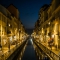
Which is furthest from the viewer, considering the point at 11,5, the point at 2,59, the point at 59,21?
the point at 11,5

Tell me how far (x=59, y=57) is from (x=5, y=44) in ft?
104

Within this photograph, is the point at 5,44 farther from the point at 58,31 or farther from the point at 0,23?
the point at 58,31

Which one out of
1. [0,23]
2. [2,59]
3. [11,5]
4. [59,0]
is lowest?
[2,59]

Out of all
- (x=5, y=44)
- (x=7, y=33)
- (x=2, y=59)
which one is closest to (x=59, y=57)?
(x=2, y=59)

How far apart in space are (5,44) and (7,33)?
5713mm

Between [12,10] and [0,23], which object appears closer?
[0,23]

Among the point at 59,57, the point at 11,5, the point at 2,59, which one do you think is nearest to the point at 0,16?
the point at 2,59

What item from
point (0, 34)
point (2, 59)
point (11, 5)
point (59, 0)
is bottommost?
point (2, 59)

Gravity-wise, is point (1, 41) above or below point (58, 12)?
below

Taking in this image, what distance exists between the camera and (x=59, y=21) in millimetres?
41969

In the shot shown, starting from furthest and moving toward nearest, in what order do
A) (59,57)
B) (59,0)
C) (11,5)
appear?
(11,5) → (59,0) → (59,57)

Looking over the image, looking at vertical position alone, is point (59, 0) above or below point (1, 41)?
above

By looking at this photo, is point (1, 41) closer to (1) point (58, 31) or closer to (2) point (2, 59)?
(1) point (58, 31)

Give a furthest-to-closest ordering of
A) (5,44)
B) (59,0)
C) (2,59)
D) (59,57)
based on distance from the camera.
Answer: (5,44), (59,0), (2,59), (59,57)
